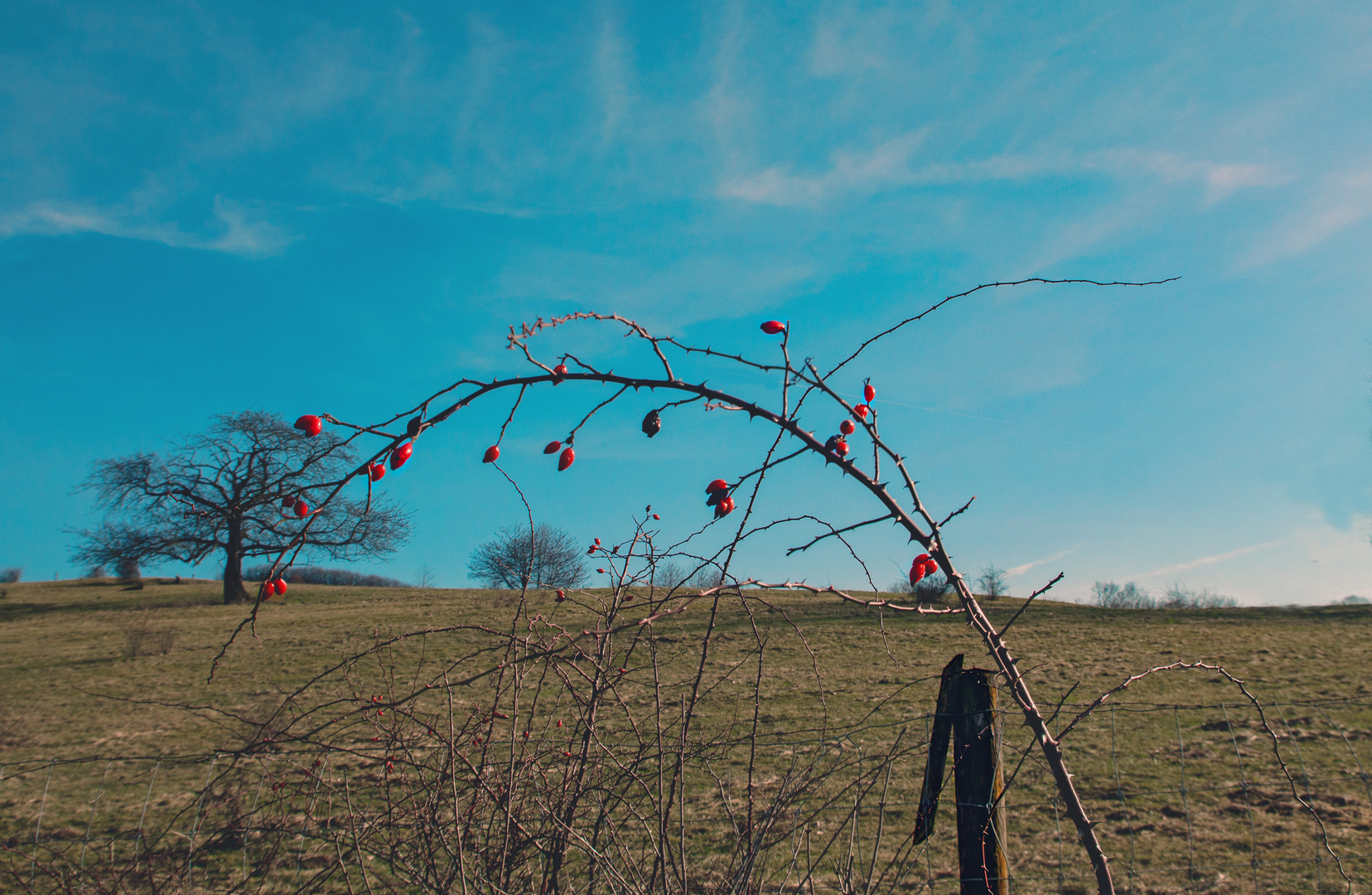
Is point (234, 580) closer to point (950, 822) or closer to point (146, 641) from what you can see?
point (146, 641)

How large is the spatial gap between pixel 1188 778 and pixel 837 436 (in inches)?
208

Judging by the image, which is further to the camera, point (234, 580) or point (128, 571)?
point (128, 571)

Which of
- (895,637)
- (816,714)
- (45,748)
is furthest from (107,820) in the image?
(895,637)

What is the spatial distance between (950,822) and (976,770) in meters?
3.09

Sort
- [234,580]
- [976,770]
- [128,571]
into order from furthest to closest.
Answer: [128,571], [234,580], [976,770]

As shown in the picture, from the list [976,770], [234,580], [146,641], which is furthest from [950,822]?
[234,580]

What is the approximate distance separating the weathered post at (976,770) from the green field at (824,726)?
11 cm

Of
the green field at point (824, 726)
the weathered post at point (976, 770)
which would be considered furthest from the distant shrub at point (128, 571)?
the weathered post at point (976, 770)

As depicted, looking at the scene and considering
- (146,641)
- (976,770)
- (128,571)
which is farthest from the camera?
(128,571)

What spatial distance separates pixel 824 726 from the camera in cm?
183

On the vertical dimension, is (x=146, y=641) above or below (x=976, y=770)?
below

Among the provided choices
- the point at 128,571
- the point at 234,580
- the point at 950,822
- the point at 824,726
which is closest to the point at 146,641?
the point at 234,580

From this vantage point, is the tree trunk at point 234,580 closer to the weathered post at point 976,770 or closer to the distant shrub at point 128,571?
the distant shrub at point 128,571

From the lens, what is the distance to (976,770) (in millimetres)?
1726
